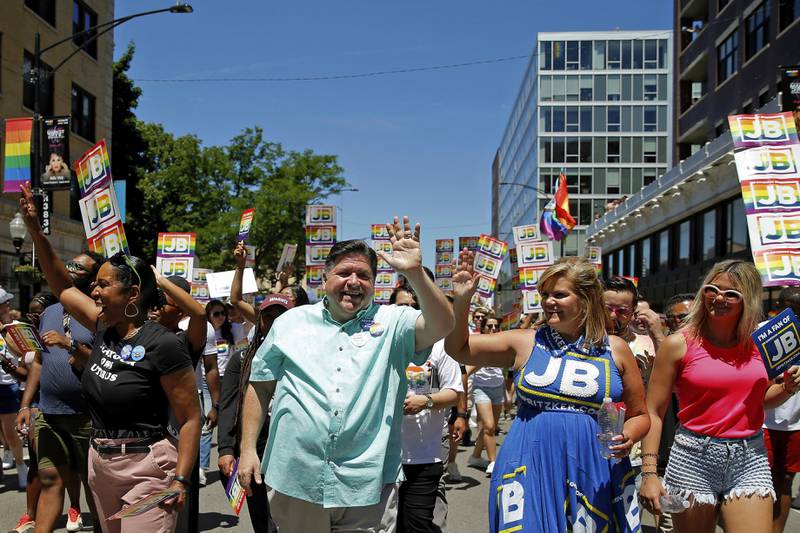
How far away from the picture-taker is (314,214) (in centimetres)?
1794

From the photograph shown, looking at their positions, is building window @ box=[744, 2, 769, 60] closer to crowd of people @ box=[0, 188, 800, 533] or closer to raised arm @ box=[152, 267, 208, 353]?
crowd of people @ box=[0, 188, 800, 533]

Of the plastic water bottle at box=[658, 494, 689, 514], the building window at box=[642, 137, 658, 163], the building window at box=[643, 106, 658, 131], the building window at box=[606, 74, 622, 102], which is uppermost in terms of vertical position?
the building window at box=[606, 74, 622, 102]

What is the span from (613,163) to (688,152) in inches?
1223

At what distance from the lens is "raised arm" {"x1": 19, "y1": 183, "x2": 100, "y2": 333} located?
15.0 feet

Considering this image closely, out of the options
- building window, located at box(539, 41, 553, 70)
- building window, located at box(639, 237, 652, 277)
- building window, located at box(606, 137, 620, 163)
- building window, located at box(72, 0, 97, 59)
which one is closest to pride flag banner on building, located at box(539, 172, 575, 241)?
building window, located at box(639, 237, 652, 277)

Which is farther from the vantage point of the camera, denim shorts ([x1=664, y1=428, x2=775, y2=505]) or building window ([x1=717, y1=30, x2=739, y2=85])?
building window ([x1=717, y1=30, x2=739, y2=85])

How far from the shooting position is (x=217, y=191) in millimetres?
40094

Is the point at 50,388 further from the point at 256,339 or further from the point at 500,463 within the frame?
the point at 500,463

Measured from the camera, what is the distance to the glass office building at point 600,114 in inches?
2712

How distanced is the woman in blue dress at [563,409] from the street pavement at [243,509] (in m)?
3.41

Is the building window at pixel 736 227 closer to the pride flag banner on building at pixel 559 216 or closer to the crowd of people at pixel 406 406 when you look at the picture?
the pride flag banner on building at pixel 559 216

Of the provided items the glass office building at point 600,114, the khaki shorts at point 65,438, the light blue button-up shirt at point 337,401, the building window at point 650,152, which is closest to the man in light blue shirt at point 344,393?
the light blue button-up shirt at point 337,401

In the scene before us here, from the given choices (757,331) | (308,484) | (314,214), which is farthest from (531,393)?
(314,214)

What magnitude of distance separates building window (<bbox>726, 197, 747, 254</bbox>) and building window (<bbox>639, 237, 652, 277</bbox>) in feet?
34.3
